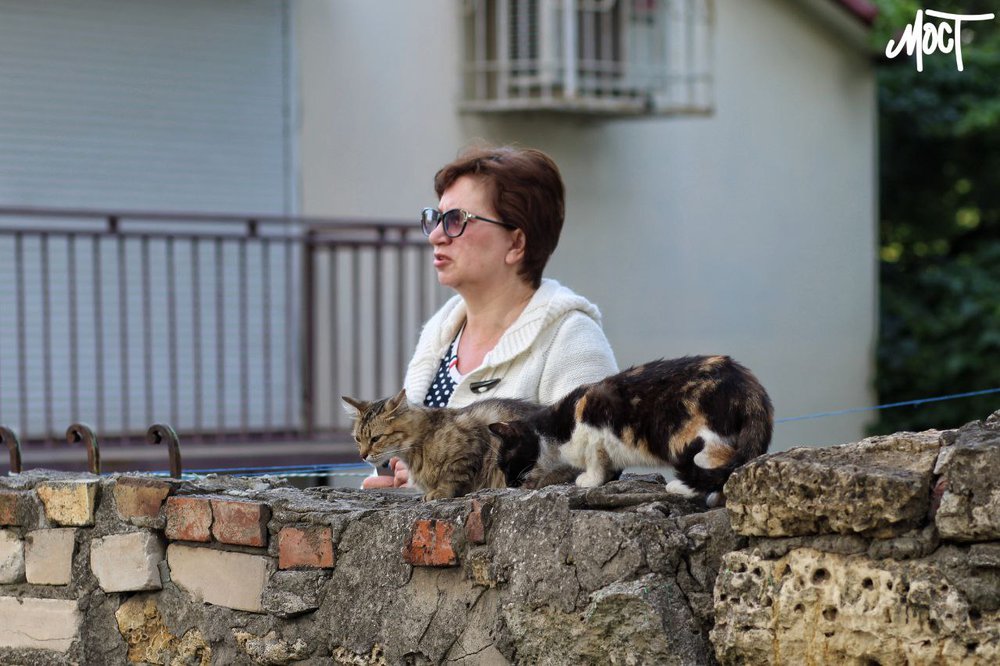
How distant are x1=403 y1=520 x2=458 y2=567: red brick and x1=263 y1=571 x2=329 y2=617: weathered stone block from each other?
29cm

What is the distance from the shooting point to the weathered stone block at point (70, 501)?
3623mm

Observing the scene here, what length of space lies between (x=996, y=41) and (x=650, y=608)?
14.3m

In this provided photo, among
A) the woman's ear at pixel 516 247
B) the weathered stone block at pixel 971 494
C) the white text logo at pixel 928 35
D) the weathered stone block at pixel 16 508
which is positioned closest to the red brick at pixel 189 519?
the weathered stone block at pixel 16 508

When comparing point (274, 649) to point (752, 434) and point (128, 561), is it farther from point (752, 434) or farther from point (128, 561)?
point (752, 434)

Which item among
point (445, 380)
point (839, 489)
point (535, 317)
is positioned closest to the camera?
point (839, 489)

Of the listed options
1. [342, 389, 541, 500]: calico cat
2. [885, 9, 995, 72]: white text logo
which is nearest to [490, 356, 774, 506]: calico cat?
[342, 389, 541, 500]: calico cat

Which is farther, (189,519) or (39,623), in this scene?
(39,623)

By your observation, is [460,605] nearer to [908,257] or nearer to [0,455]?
[0,455]

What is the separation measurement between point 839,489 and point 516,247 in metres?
1.57

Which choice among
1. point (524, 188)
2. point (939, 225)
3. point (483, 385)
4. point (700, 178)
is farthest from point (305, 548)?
point (939, 225)

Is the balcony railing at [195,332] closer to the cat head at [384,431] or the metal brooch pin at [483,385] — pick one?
the metal brooch pin at [483,385]

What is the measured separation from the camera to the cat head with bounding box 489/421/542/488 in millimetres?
3037

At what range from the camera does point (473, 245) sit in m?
3.66

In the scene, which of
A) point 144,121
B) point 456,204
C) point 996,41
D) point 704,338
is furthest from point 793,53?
point 456,204
